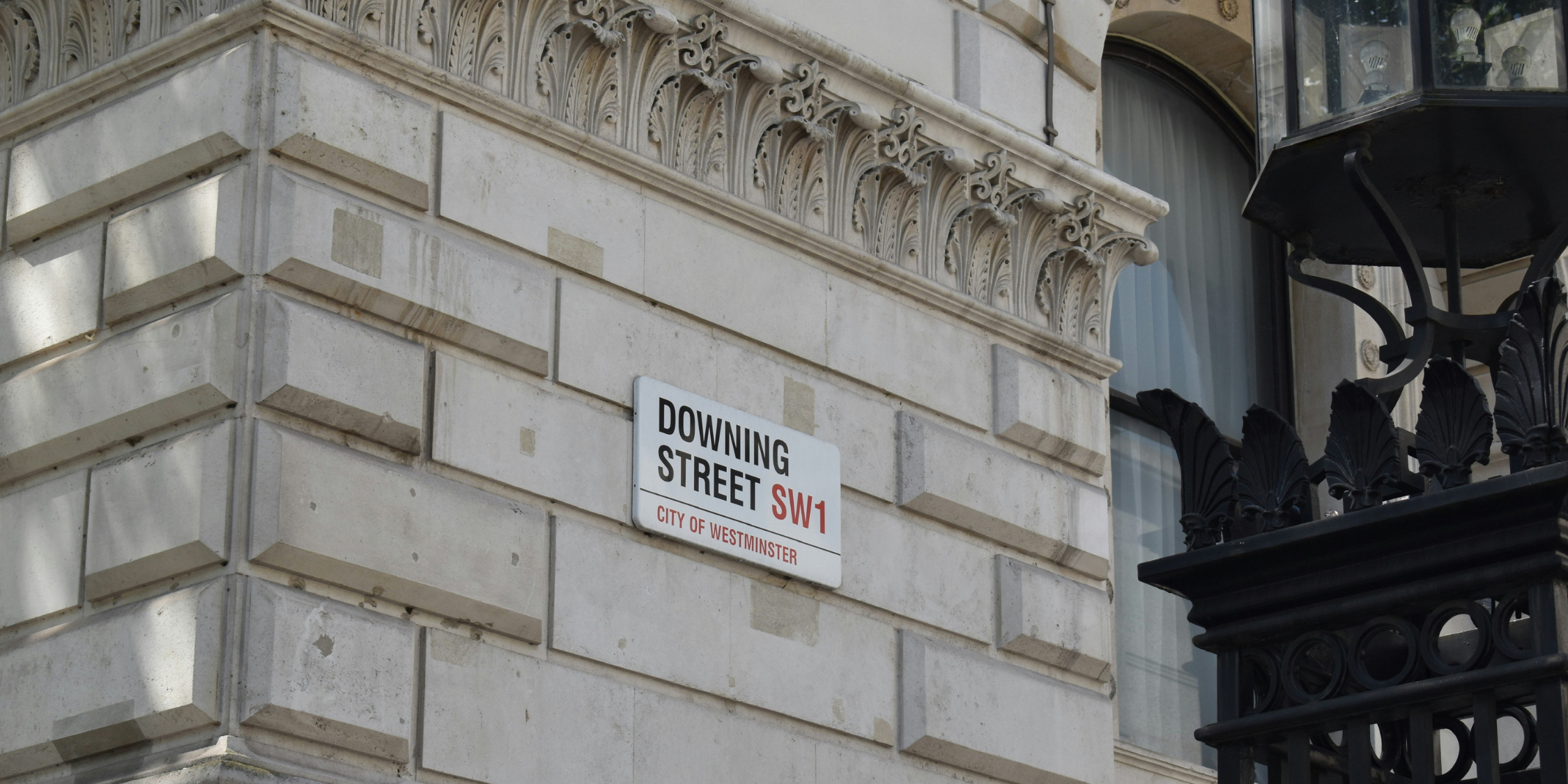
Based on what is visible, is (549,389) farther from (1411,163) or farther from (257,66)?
(1411,163)

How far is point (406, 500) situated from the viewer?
7.68 m

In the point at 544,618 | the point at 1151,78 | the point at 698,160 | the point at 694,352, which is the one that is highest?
the point at 1151,78

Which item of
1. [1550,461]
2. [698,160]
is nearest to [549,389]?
[698,160]

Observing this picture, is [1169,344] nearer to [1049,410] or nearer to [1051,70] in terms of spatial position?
[1051,70]

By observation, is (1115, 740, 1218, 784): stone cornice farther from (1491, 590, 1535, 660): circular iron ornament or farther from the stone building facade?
(1491, 590, 1535, 660): circular iron ornament

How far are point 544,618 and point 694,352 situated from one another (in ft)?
4.77

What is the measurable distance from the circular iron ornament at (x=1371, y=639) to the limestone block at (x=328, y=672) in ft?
11.4

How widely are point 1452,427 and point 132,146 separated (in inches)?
193

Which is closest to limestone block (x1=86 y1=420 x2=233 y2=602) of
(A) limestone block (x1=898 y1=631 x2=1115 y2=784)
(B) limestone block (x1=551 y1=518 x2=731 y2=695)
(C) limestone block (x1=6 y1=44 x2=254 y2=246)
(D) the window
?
(C) limestone block (x1=6 y1=44 x2=254 y2=246)

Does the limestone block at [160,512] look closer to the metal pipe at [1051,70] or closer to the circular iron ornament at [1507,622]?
the circular iron ornament at [1507,622]

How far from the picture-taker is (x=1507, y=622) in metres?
4.87

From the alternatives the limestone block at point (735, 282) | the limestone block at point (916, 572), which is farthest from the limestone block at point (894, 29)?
the limestone block at point (916, 572)

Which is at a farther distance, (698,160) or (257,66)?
(698,160)

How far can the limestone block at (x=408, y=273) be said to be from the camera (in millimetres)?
7637
